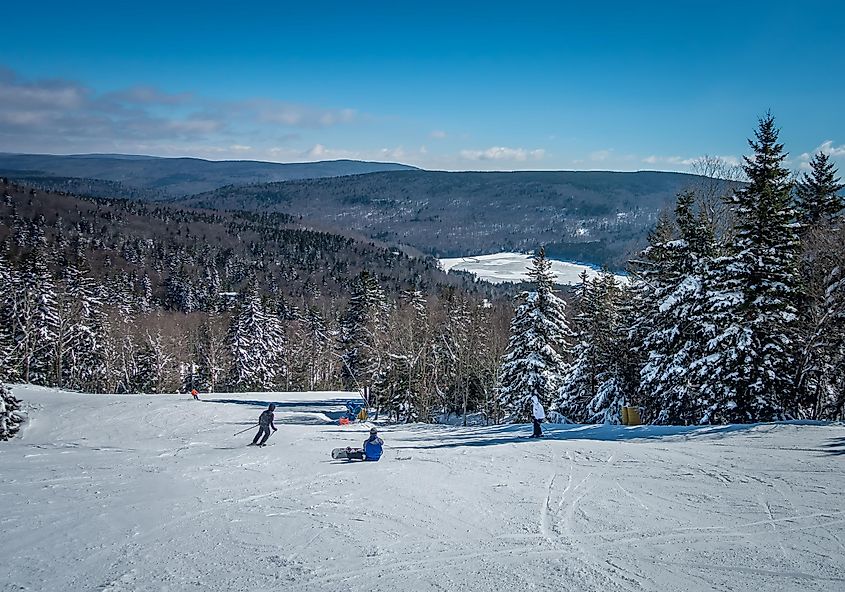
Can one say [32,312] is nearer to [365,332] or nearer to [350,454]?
[365,332]

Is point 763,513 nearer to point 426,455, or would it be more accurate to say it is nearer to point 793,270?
point 426,455

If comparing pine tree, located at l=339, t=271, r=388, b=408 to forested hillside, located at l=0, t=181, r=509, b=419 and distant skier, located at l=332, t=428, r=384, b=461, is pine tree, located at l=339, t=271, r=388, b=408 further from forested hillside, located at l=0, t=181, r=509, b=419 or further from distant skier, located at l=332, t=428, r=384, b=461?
distant skier, located at l=332, t=428, r=384, b=461

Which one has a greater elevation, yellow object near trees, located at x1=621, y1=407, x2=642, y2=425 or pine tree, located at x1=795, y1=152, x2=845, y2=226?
pine tree, located at x1=795, y1=152, x2=845, y2=226

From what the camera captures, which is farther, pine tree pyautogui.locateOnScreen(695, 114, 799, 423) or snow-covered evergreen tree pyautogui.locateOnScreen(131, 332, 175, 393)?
snow-covered evergreen tree pyautogui.locateOnScreen(131, 332, 175, 393)

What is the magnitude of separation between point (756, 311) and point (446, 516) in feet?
54.0

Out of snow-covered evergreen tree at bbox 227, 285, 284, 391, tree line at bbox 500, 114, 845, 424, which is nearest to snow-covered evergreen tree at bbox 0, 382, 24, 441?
tree line at bbox 500, 114, 845, 424

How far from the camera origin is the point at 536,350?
111 feet

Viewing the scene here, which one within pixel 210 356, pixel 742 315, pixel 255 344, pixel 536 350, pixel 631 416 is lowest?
pixel 210 356

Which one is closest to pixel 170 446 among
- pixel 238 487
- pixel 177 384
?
pixel 238 487

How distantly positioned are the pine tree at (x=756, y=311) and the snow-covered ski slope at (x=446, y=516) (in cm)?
347

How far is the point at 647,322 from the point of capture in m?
28.1

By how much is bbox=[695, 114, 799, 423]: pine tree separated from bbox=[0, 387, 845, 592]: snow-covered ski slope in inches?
137

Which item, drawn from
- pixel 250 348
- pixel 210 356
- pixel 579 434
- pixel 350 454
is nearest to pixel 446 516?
pixel 350 454

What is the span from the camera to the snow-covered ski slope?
25.9 ft
